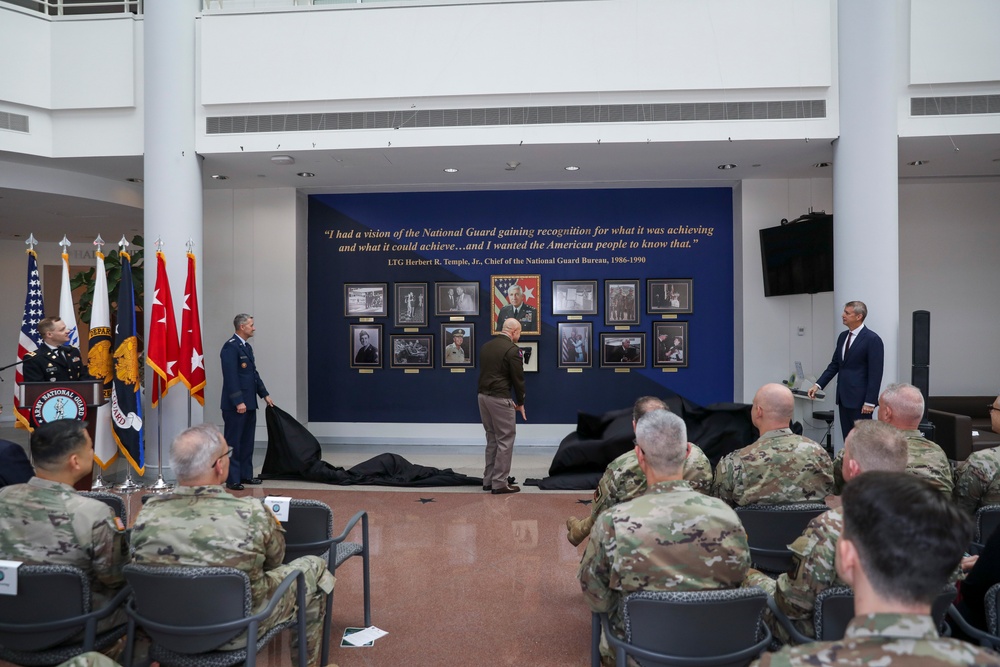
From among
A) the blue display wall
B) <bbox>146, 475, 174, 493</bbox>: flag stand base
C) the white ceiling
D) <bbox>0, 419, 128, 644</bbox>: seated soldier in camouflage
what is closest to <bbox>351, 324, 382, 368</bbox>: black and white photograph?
the blue display wall

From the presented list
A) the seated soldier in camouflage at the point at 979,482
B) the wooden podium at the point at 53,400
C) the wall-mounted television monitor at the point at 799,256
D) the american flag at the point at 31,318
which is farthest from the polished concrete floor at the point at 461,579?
the wall-mounted television monitor at the point at 799,256

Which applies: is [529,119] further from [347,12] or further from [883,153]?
[883,153]

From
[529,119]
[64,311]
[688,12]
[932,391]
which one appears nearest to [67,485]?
[64,311]

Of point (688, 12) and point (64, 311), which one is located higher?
point (688, 12)

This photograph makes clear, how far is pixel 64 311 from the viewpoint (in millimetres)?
7137

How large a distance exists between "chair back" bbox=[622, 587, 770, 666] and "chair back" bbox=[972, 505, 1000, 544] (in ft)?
4.99

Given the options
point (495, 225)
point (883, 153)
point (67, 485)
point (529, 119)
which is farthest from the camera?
point (495, 225)

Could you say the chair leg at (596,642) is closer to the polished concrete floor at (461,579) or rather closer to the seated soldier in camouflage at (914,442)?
the polished concrete floor at (461,579)

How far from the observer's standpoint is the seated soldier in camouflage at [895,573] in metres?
1.25

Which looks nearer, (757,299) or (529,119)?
(529,119)

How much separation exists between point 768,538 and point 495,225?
7201mm

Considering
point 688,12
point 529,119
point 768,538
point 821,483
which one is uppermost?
point 688,12

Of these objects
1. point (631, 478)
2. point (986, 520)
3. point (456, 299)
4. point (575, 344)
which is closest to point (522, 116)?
point (456, 299)

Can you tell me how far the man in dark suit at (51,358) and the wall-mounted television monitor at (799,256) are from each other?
7840 millimetres
